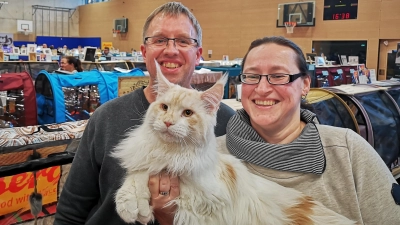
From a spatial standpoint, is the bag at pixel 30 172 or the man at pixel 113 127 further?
the bag at pixel 30 172

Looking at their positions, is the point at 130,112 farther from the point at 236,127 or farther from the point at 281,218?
the point at 281,218

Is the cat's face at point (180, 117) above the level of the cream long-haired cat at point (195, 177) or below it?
above

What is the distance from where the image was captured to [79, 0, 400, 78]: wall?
9.88 m

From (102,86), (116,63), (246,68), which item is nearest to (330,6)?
(116,63)

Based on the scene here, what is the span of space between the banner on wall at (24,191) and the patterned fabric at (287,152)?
1125 millimetres

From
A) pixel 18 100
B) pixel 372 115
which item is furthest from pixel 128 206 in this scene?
pixel 18 100

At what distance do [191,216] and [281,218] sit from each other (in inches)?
12.3

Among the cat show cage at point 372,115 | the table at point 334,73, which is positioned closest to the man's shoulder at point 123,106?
the cat show cage at point 372,115

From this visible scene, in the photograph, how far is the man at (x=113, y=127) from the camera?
1.58 metres

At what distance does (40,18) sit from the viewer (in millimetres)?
19281

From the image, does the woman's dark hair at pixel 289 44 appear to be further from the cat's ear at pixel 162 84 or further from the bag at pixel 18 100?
the bag at pixel 18 100

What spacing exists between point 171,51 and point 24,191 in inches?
45.4

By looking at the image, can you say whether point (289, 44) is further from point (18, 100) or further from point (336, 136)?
point (18, 100)

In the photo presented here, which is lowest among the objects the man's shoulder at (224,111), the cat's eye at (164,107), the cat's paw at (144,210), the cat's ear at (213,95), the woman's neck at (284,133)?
the cat's paw at (144,210)
